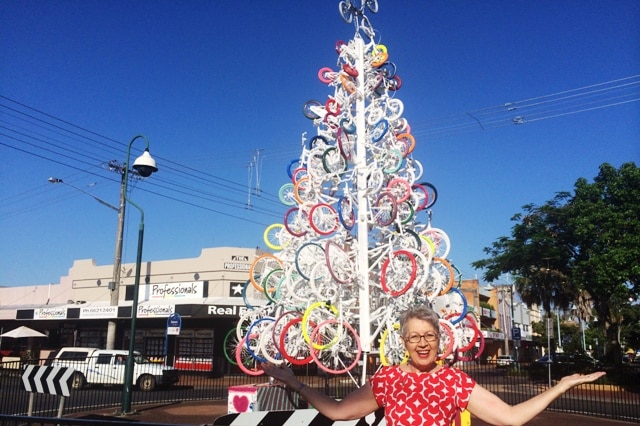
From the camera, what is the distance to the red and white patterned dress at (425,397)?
290cm

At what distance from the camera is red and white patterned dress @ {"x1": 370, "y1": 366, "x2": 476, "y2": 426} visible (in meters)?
2.90

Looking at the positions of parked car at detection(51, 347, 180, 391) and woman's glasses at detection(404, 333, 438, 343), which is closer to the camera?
woman's glasses at detection(404, 333, 438, 343)

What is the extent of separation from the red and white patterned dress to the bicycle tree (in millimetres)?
8183

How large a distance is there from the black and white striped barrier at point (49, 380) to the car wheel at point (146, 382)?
34.6 ft

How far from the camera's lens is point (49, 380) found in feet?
32.3

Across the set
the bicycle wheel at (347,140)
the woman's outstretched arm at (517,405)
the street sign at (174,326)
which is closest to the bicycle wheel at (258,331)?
the bicycle wheel at (347,140)

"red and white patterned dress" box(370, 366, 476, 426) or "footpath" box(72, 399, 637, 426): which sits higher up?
"red and white patterned dress" box(370, 366, 476, 426)

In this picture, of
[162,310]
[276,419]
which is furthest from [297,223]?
[162,310]

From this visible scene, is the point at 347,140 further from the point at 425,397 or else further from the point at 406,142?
the point at 425,397

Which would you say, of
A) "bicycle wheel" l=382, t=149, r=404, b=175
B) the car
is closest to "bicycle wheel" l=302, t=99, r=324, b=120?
"bicycle wheel" l=382, t=149, r=404, b=175

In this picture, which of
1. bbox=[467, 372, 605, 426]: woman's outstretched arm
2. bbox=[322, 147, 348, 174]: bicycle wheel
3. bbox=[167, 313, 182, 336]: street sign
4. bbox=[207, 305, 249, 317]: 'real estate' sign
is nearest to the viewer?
bbox=[467, 372, 605, 426]: woman's outstretched arm

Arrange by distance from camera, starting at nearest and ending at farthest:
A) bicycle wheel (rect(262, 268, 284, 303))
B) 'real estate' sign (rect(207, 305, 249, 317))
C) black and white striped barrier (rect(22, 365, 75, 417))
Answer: black and white striped barrier (rect(22, 365, 75, 417)), bicycle wheel (rect(262, 268, 284, 303)), 'real estate' sign (rect(207, 305, 249, 317))

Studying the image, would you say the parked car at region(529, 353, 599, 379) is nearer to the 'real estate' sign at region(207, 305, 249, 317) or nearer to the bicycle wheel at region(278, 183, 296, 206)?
the 'real estate' sign at region(207, 305, 249, 317)

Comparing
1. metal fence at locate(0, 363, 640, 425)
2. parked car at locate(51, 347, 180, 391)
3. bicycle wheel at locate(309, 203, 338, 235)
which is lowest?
metal fence at locate(0, 363, 640, 425)
